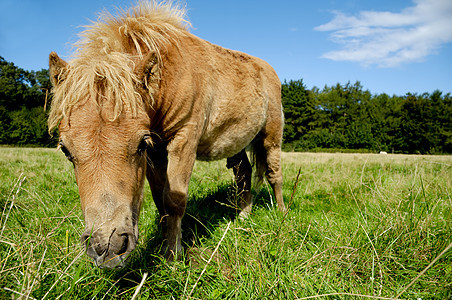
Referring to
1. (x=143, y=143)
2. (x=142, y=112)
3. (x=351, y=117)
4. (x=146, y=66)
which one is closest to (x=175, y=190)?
(x=143, y=143)

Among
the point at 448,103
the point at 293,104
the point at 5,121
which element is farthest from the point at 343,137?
the point at 5,121

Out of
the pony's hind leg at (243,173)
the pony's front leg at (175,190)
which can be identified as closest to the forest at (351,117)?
the pony's hind leg at (243,173)

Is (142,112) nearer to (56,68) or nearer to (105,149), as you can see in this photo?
(105,149)

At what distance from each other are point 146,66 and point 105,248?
1380 millimetres

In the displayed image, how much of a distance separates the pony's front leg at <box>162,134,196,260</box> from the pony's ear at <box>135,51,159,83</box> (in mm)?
782

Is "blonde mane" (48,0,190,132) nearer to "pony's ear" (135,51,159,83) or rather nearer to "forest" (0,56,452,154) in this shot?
"pony's ear" (135,51,159,83)

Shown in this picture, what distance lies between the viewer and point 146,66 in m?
1.98

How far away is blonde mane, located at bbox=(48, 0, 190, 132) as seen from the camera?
177 cm

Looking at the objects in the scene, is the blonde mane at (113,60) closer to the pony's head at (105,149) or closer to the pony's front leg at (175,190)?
the pony's head at (105,149)

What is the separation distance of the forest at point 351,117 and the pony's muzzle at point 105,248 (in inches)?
1640

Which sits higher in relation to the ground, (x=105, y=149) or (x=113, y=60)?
(x=113, y=60)

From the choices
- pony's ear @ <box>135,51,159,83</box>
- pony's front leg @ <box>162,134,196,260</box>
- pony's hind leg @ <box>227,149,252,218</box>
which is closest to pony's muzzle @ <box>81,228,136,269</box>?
pony's front leg @ <box>162,134,196,260</box>

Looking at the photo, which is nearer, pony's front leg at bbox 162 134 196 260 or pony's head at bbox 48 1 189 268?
pony's head at bbox 48 1 189 268

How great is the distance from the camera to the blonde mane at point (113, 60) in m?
1.77
